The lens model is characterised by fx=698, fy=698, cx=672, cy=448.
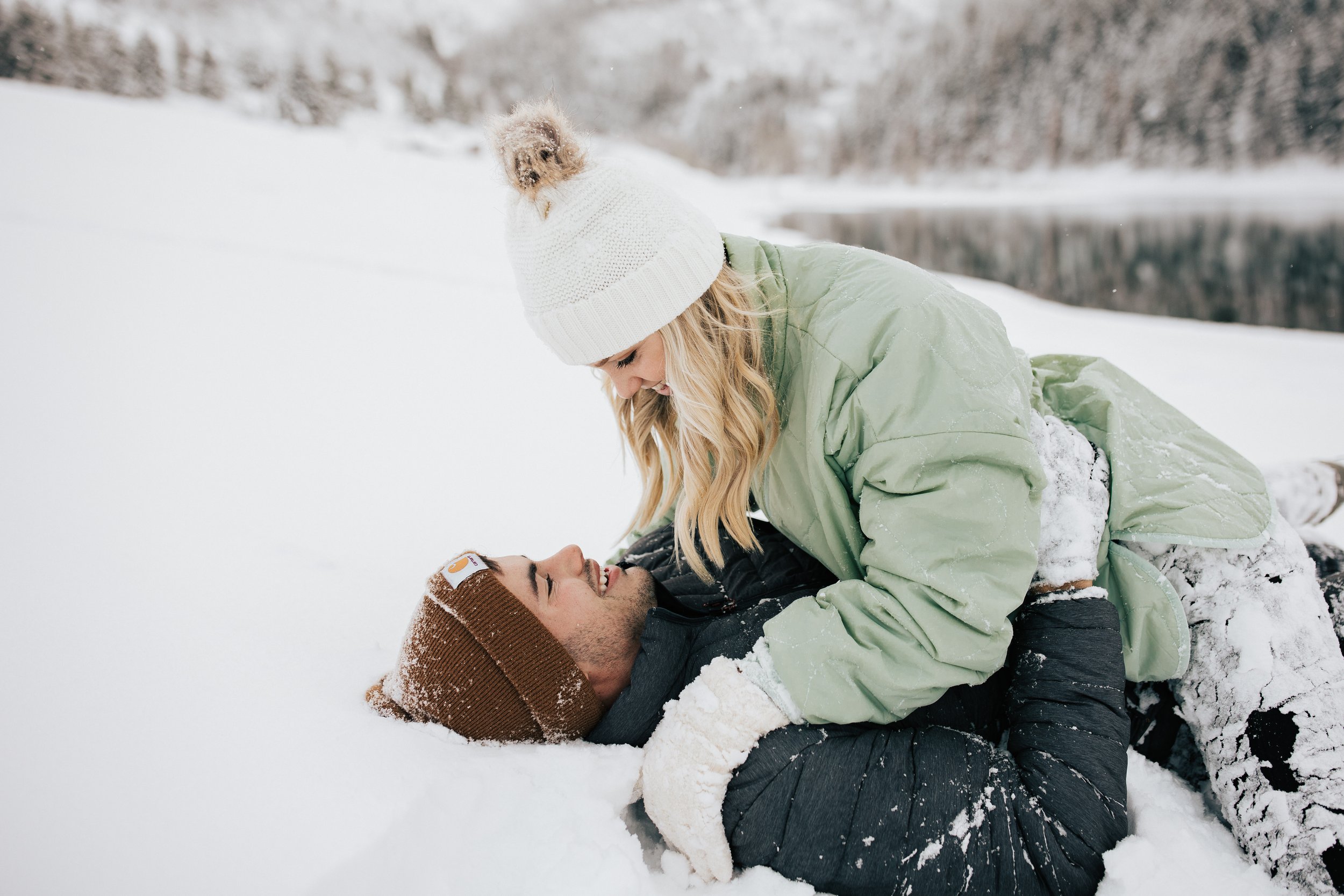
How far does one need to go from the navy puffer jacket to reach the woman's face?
0.78m

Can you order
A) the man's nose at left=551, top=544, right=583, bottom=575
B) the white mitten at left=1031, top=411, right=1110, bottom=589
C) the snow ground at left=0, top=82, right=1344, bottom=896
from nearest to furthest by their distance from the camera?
1. the snow ground at left=0, top=82, right=1344, bottom=896
2. the white mitten at left=1031, top=411, right=1110, bottom=589
3. the man's nose at left=551, top=544, right=583, bottom=575

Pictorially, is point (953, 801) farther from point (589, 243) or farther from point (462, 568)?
point (589, 243)

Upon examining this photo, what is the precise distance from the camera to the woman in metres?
1.28

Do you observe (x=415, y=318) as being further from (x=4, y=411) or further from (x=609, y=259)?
(x=609, y=259)

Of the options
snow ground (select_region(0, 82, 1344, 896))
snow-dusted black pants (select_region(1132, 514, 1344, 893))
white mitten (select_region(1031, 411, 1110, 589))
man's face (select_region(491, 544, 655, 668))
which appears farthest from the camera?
man's face (select_region(491, 544, 655, 668))

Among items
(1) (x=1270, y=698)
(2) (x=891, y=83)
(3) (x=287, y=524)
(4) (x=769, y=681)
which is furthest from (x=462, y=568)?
(2) (x=891, y=83)

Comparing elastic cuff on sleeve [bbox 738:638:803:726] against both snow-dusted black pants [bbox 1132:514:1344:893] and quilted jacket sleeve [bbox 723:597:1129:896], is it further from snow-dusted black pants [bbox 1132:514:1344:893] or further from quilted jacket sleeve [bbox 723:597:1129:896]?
snow-dusted black pants [bbox 1132:514:1344:893]

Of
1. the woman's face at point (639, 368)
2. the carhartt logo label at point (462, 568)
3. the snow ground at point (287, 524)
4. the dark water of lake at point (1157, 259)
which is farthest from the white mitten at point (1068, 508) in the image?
the dark water of lake at point (1157, 259)

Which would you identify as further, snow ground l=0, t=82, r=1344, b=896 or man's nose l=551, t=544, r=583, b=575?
man's nose l=551, t=544, r=583, b=575

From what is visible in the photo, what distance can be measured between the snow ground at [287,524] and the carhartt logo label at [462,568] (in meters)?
0.32

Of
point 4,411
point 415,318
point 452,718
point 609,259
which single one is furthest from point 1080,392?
point 415,318

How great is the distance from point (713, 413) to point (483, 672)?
745mm

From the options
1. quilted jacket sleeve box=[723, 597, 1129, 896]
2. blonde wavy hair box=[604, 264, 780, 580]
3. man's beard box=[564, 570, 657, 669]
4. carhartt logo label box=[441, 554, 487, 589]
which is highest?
blonde wavy hair box=[604, 264, 780, 580]

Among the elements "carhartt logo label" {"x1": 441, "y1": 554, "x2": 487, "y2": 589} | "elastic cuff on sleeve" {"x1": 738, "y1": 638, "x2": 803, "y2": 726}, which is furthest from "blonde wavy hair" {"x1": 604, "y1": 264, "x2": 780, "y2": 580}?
"carhartt logo label" {"x1": 441, "y1": 554, "x2": 487, "y2": 589}
